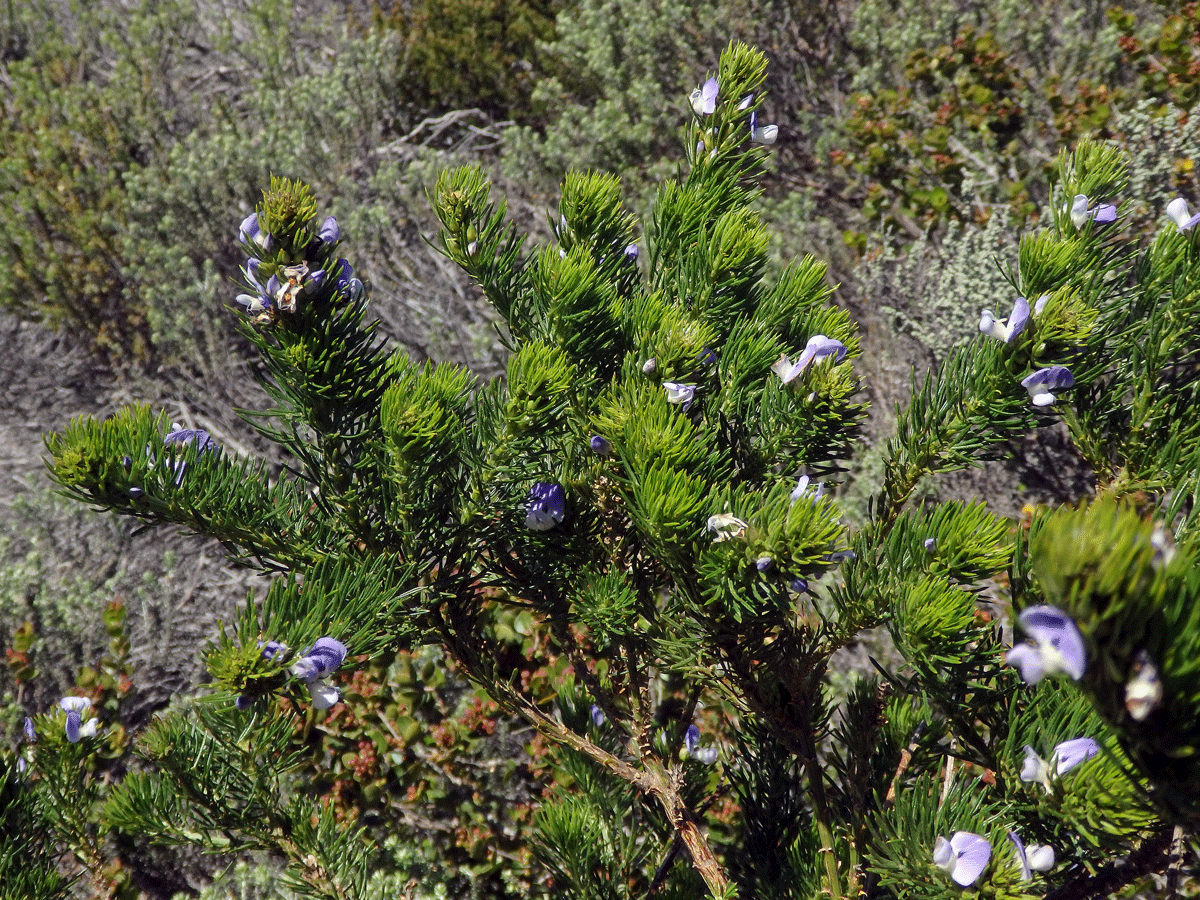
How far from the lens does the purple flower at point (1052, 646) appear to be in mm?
509

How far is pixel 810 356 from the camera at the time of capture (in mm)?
948

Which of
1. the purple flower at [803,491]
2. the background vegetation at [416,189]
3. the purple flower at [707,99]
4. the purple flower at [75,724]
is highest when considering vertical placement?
the purple flower at [707,99]

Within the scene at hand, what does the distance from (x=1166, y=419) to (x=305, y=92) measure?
4.88 meters

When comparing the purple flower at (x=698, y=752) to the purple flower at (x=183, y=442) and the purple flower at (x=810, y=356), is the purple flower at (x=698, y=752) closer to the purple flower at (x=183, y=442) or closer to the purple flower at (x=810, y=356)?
the purple flower at (x=810, y=356)

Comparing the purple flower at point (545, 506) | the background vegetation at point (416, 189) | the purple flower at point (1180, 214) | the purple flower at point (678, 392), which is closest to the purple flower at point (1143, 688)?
the purple flower at point (678, 392)

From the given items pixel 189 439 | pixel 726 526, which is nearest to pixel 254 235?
pixel 189 439

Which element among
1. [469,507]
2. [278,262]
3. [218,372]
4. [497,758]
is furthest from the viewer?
[218,372]

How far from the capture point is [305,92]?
4.73 meters

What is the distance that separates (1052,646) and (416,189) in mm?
4189

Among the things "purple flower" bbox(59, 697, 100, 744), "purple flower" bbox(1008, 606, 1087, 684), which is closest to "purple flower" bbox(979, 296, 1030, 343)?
"purple flower" bbox(1008, 606, 1087, 684)

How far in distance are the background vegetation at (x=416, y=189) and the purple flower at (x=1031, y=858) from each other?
1.64 metres

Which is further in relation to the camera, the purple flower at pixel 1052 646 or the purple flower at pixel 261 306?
the purple flower at pixel 261 306

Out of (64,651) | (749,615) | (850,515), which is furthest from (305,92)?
(749,615)

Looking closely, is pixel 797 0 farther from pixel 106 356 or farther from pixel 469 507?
pixel 469 507
